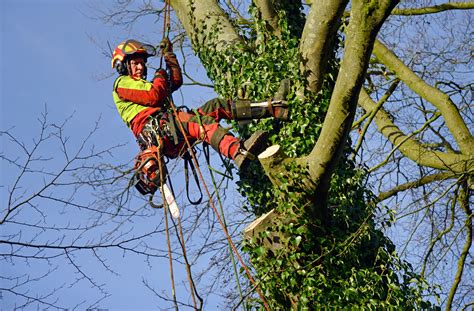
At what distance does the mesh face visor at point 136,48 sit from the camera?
6652mm

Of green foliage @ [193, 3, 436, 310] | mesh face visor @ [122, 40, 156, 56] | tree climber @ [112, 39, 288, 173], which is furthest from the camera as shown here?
mesh face visor @ [122, 40, 156, 56]

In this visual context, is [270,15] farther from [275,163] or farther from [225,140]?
[275,163]

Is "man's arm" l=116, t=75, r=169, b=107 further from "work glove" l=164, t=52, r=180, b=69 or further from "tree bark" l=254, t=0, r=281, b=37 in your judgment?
"tree bark" l=254, t=0, r=281, b=37

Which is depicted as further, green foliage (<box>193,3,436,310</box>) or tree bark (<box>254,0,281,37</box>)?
tree bark (<box>254,0,281,37</box>)

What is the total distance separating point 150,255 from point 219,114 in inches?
44.4

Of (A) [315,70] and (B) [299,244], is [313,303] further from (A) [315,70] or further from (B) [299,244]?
(A) [315,70]

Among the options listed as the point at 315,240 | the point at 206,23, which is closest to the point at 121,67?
the point at 206,23

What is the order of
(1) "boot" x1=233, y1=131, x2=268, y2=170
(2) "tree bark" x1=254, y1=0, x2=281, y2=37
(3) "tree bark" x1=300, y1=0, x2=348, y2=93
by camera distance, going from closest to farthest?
(3) "tree bark" x1=300, y1=0, x2=348, y2=93, (1) "boot" x1=233, y1=131, x2=268, y2=170, (2) "tree bark" x1=254, y1=0, x2=281, y2=37

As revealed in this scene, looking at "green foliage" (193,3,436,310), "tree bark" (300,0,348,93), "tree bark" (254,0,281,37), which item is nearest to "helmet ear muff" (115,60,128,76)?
"tree bark" (254,0,281,37)

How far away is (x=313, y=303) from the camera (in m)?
4.95

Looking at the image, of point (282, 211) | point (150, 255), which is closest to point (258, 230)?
point (282, 211)

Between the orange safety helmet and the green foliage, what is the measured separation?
1381 millimetres

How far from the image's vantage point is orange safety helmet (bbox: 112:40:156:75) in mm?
6664

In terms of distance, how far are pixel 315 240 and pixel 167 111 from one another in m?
1.84
